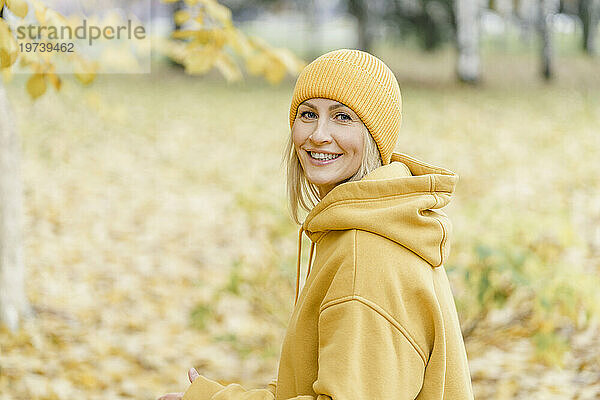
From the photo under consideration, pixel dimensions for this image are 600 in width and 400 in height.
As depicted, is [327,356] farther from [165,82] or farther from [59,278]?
[165,82]

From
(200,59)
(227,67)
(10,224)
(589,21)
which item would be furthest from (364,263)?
(589,21)

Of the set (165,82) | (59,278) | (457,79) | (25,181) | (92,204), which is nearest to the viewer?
(59,278)

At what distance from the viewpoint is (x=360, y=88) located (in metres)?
1.74

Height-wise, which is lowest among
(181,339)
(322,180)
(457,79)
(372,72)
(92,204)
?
(181,339)

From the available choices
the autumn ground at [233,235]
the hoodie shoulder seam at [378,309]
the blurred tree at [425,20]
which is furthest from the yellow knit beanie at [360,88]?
the blurred tree at [425,20]

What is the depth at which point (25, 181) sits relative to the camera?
870 centimetres

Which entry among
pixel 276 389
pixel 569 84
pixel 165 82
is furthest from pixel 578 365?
pixel 165 82

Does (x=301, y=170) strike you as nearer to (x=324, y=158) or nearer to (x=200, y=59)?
(x=324, y=158)

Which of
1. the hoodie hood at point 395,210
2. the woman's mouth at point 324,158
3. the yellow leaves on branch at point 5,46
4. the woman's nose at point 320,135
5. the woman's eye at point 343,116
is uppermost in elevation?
the yellow leaves on branch at point 5,46

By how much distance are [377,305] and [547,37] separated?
46.9 ft

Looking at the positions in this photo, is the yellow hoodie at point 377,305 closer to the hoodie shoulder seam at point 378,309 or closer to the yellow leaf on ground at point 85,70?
the hoodie shoulder seam at point 378,309

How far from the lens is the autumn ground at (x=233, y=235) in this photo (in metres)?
4.32

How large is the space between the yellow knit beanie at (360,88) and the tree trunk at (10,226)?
327 centimetres

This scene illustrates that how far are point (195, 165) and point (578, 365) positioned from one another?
679cm
